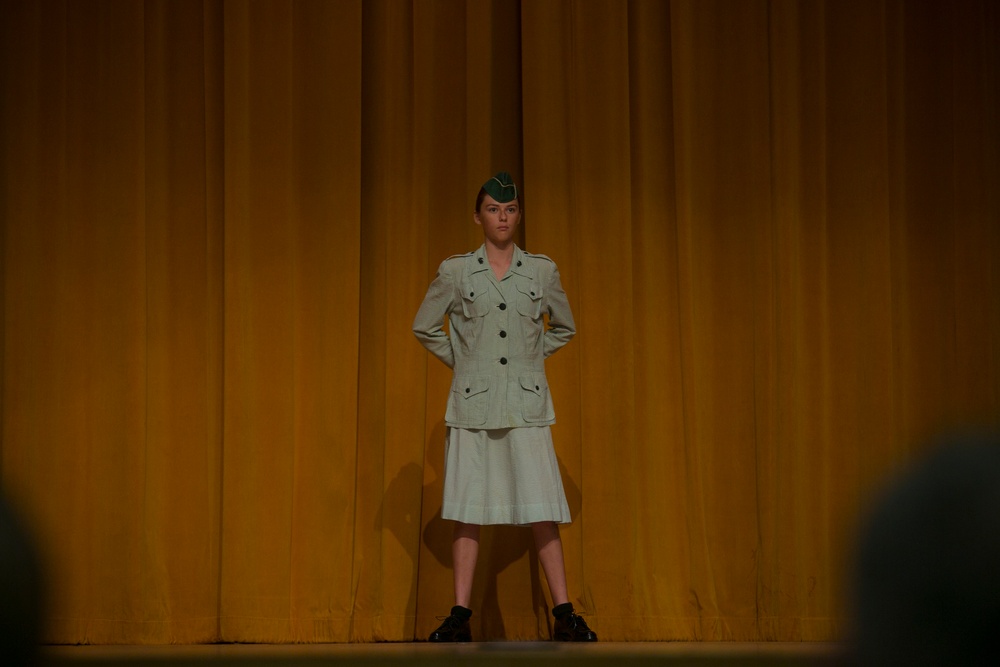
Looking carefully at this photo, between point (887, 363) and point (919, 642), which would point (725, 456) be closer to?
point (887, 363)

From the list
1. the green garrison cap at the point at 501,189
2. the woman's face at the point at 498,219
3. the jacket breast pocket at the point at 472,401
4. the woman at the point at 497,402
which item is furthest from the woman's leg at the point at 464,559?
the green garrison cap at the point at 501,189

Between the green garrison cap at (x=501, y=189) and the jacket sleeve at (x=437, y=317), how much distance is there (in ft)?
0.98

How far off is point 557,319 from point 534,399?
0.32m

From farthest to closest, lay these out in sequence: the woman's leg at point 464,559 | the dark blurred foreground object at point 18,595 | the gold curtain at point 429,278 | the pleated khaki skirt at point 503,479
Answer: the gold curtain at point 429,278 < the woman's leg at point 464,559 < the pleated khaki skirt at point 503,479 < the dark blurred foreground object at point 18,595

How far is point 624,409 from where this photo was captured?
4.30 meters

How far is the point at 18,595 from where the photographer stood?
478 mm

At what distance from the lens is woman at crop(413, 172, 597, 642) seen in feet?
11.6

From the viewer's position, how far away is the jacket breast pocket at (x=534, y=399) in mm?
3531

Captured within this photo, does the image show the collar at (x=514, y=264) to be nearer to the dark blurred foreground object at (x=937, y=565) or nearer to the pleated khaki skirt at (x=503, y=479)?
the pleated khaki skirt at (x=503, y=479)

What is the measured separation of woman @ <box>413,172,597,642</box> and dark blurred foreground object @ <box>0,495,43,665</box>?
3.04 m

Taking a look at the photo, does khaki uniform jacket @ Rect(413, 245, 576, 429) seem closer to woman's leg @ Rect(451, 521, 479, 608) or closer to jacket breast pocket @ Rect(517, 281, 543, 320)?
jacket breast pocket @ Rect(517, 281, 543, 320)

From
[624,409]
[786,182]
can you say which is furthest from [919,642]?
[786,182]

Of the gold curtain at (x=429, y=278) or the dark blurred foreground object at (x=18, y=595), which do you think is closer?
the dark blurred foreground object at (x=18, y=595)

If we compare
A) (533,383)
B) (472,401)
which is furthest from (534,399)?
(472,401)
